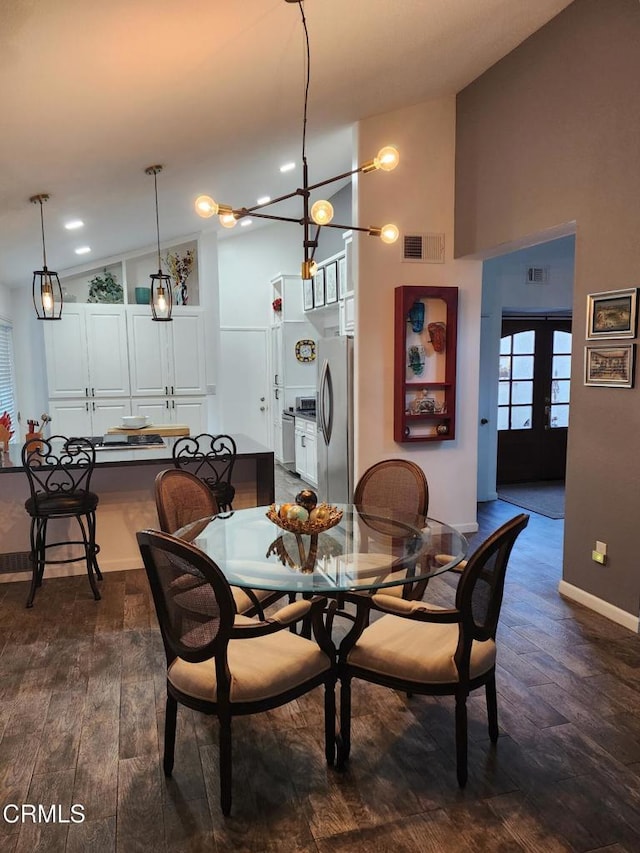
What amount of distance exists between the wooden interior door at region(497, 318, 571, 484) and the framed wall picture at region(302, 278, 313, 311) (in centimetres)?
240

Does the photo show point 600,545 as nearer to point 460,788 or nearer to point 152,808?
point 460,788

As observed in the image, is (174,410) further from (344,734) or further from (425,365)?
(344,734)

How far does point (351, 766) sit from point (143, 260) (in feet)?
21.2

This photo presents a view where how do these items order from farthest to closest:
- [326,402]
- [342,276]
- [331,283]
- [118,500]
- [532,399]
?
[532,399], [331,283], [342,276], [326,402], [118,500]

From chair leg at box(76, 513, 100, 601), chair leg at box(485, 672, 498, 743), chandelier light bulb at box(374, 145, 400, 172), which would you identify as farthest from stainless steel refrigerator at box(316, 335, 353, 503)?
chair leg at box(485, 672, 498, 743)

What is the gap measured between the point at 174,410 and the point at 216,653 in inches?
218

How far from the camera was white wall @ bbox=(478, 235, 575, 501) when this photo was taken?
588 cm

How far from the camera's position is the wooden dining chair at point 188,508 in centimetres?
265

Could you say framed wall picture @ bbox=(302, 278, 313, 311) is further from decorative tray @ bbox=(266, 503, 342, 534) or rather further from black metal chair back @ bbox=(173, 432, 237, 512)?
decorative tray @ bbox=(266, 503, 342, 534)

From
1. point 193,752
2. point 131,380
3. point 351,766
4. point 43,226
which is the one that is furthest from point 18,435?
point 351,766

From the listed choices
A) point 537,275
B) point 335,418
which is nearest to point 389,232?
point 335,418

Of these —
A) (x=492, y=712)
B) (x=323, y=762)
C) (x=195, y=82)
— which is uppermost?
(x=195, y=82)

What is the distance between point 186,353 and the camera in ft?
23.3

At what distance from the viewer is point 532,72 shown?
12.4 ft
